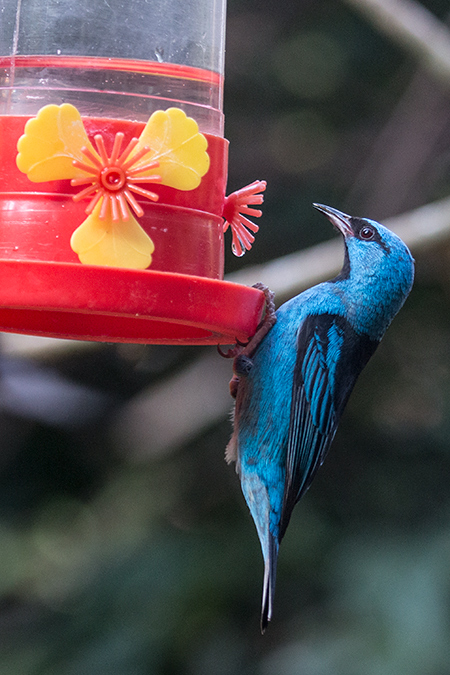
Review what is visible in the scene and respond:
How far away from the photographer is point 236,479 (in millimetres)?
6789

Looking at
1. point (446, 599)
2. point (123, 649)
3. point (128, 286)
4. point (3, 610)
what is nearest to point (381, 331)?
point (128, 286)

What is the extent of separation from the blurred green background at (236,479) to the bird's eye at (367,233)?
2070 mm

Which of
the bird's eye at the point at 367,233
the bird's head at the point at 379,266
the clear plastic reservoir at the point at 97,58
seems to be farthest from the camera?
the bird's eye at the point at 367,233

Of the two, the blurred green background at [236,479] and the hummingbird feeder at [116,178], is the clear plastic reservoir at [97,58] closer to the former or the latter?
the hummingbird feeder at [116,178]

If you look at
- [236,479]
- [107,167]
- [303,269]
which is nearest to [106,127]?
[107,167]

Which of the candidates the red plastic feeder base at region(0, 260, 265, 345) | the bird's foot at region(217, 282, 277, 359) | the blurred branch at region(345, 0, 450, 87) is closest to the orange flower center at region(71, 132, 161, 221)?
the red plastic feeder base at region(0, 260, 265, 345)

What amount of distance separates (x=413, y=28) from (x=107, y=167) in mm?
3457

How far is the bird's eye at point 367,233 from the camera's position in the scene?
12.8ft

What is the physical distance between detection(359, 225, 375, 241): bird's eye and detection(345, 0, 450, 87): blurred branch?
2001 millimetres

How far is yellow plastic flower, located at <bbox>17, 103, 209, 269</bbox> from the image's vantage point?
253 cm

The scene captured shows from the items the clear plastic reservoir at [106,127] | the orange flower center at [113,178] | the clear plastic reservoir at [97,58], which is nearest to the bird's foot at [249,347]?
the clear plastic reservoir at [106,127]

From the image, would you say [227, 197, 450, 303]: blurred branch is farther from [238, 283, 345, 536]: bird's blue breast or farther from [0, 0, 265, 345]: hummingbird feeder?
[0, 0, 265, 345]: hummingbird feeder

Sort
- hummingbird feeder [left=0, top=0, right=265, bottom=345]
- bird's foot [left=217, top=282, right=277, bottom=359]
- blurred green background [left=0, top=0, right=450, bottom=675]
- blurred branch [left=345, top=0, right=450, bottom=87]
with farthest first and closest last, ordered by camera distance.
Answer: blurred green background [left=0, top=0, right=450, bottom=675] < blurred branch [left=345, top=0, right=450, bottom=87] < bird's foot [left=217, top=282, right=277, bottom=359] < hummingbird feeder [left=0, top=0, right=265, bottom=345]

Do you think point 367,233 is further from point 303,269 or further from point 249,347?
point 303,269
